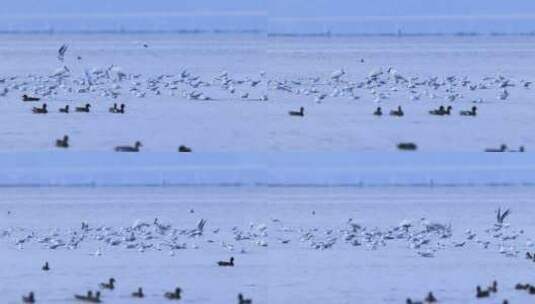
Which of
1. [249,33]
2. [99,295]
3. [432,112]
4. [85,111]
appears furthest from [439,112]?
[99,295]

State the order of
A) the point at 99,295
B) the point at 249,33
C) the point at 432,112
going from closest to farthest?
the point at 99,295, the point at 432,112, the point at 249,33

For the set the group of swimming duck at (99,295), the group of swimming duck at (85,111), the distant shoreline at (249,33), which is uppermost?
the distant shoreline at (249,33)

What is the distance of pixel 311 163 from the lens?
24.4ft

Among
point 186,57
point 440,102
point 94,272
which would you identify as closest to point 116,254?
point 94,272

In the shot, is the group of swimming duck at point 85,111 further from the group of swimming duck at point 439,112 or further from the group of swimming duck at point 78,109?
the group of swimming duck at point 439,112

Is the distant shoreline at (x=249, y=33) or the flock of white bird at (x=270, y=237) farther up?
→ the distant shoreline at (x=249, y=33)

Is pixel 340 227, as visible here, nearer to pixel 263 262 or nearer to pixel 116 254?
pixel 263 262

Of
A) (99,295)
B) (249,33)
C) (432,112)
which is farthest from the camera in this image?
(249,33)

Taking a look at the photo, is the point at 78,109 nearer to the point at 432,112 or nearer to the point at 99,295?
the point at 99,295

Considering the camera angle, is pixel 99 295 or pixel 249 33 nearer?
pixel 99 295

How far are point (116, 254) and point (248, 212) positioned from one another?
1.65 ft

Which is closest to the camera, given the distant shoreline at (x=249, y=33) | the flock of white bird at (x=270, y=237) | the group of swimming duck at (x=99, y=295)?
the group of swimming duck at (x=99, y=295)

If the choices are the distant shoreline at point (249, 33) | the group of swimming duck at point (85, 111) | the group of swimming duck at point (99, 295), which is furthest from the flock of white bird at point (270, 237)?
the distant shoreline at point (249, 33)

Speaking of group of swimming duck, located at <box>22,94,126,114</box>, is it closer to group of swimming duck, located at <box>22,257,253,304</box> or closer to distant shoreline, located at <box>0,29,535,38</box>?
distant shoreline, located at <box>0,29,535,38</box>
